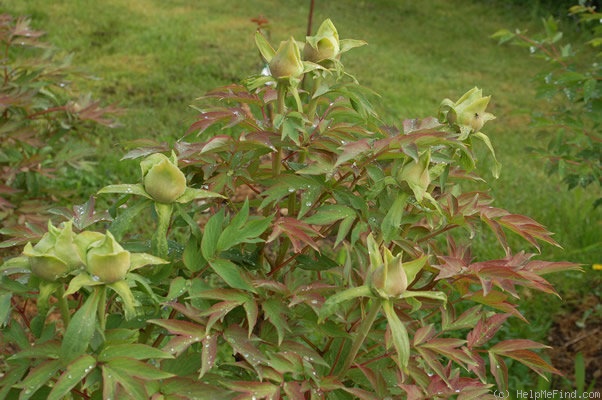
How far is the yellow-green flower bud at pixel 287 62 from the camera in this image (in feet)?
3.81

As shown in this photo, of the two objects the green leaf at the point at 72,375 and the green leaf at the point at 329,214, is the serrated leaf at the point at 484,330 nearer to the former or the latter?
the green leaf at the point at 329,214

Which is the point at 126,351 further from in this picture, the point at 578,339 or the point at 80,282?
the point at 578,339

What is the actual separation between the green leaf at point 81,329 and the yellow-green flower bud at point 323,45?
1.82 feet

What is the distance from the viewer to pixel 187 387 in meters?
1.04

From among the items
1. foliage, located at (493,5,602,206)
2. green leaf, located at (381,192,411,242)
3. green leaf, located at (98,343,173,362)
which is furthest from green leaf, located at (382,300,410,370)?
foliage, located at (493,5,602,206)

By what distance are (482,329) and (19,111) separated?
195cm

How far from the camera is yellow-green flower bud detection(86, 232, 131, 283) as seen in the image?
35.9 inches

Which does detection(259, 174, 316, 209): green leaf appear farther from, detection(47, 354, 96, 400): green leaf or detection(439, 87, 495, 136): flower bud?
detection(47, 354, 96, 400): green leaf

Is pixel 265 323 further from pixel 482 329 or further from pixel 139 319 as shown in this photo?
pixel 482 329

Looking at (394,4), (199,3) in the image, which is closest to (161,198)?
(199,3)

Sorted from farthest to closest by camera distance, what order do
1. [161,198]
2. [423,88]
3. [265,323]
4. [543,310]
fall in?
1. [423,88]
2. [543,310]
3. [265,323]
4. [161,198]

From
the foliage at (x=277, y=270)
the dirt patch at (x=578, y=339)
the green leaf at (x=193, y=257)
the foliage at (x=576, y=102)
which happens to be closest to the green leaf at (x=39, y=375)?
the foliage at (x=277, y=270)

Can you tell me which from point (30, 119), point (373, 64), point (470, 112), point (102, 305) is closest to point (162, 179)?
point (102, 305)

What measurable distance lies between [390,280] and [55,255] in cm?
44
